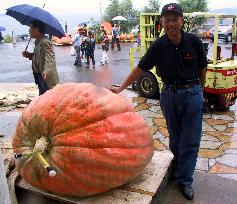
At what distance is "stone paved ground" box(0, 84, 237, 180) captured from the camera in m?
5.44

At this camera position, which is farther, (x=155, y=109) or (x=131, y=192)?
(x=155, y=109)

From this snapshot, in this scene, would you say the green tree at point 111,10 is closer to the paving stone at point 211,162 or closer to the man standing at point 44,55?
the man standing at point 44,55

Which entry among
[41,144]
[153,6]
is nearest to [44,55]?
[41,144]

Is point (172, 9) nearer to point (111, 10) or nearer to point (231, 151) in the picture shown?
point (231, 151)

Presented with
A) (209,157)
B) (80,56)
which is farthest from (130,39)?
(209,157)

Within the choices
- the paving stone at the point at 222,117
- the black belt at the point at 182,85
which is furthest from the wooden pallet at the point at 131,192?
the paving stone at the point at 222,117

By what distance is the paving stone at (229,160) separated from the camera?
548 cm

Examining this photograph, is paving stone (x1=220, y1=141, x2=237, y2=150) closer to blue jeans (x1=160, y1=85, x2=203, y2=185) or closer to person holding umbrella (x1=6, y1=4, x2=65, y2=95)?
blue jeans (x1=160, y1=85, x2=203, y2=185)

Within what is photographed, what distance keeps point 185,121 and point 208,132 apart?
364 cm

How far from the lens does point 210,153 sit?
5.92m

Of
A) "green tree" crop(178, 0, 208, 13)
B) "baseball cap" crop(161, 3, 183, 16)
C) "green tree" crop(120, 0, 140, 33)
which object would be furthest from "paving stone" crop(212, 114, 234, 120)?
"green tree" crop(120, 0, 140, 33)

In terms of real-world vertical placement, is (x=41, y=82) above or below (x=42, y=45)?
below

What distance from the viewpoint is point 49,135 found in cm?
286

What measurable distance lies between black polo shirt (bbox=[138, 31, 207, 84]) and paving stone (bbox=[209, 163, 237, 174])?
2221 millimetres
